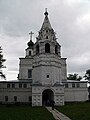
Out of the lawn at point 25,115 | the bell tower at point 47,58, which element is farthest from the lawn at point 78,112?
the bell tower at point 47,58

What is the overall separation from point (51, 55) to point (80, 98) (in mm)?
12771

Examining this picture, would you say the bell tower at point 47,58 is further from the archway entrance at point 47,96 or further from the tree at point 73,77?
the tree at point 73,77

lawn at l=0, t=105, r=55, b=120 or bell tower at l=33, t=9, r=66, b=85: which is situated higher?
bell tower at l=33, t=9, r=66, b=85

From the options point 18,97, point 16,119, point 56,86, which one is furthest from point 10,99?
point 16,119

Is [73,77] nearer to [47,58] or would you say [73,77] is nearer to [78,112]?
[47,58]

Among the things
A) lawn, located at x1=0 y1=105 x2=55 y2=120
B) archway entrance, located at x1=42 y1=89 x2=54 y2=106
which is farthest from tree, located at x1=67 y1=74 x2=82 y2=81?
lawn, located at x1=0 y1=105 x2=55 y2=120

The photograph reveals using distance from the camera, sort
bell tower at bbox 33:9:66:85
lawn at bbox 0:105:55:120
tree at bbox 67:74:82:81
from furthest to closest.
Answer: tree at bbox 67:74:82:81
bell tower at bbox 33:9:66:85
lawn at bbox 0:105:55:120

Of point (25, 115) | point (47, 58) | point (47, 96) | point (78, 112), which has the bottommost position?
point (47, 96)

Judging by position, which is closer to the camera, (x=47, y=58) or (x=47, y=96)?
(x=47, y=58)

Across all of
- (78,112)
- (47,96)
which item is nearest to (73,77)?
(47,96)

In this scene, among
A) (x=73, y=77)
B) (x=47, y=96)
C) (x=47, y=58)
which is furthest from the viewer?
(x=73, y=77)

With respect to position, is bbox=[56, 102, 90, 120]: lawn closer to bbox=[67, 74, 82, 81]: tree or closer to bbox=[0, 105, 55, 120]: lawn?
bbox=[0, 105, 55, 120]: lawn

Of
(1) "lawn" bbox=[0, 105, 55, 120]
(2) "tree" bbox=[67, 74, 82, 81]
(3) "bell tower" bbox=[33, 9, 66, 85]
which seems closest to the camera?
(1) "lawn" bbox=[0, 105, 55, 120]

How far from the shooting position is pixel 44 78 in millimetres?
42750
